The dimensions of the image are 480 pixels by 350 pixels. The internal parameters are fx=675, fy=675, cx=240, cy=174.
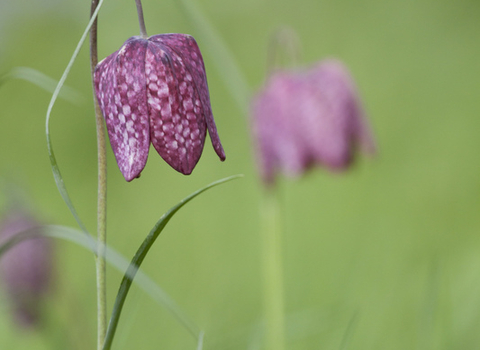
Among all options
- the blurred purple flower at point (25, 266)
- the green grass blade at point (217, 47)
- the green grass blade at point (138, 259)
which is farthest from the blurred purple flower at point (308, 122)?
the green grass blade at point (138, 259)

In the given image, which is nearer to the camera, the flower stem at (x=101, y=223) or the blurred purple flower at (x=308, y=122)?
the flower stem at (x=101, y=223)

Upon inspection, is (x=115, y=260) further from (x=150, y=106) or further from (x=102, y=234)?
(x=150, y=106)

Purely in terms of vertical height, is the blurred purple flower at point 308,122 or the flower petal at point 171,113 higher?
the flower petal at point 171,113

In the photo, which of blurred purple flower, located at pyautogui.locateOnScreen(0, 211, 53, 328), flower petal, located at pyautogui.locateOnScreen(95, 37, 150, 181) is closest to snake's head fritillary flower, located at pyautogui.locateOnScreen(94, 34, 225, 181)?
flower petal, located at pyautogui.locateOnScreen(95, 37, 150, 181)

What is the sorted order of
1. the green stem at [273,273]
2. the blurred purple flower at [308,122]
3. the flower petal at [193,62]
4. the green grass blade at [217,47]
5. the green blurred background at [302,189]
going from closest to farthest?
the flower petal at [193,62] < the green grass blade at [217,47] < the green stem at [273,273] < the blurred purple flower at [308,122] < the green blurred background at [302,189]

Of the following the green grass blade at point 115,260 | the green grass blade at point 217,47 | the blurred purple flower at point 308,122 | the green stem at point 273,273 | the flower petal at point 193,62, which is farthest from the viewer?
the blurred purple flower at point 308,122

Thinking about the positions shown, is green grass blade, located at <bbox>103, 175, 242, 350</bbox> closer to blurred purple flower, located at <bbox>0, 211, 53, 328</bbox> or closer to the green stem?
the green stem

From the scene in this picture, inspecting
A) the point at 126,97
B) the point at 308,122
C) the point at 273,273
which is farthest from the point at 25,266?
the point at 126,97

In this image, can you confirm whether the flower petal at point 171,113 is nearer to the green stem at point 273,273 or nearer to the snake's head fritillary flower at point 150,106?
the snake's head fritillary flower at point 150,106
